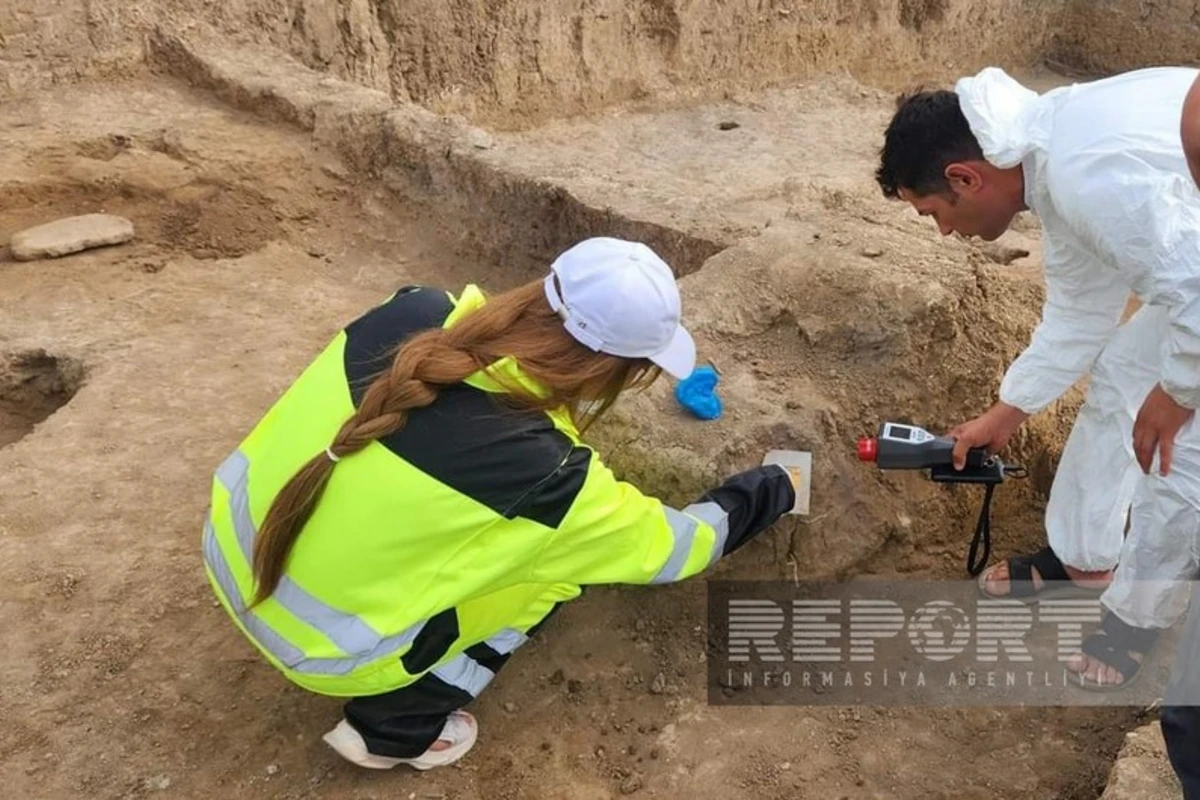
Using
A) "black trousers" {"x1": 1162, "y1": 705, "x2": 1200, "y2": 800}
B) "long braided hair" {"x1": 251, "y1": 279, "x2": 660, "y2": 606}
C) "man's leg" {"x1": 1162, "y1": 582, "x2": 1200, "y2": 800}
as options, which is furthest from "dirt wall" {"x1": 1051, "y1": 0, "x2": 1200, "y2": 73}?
"long braided hair" {"x1": 251, "y1": 279, "x2": 660, "y2": 606}

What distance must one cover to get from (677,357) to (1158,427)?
109 cm

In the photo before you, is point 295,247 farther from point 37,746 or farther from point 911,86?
point 911,86

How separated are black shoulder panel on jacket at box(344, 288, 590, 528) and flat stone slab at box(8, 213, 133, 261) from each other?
137 inches

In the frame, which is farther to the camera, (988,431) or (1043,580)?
(1043,580)

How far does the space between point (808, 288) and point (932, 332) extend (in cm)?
40

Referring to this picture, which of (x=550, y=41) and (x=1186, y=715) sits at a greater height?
(x=1186, y=715)

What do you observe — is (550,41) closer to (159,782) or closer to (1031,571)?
(1031,571)

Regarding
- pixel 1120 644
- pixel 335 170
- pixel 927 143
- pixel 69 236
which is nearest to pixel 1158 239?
pixel 927 143

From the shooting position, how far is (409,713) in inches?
103

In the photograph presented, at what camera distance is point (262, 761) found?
2.73 meters

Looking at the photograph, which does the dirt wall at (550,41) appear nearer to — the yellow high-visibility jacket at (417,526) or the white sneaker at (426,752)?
the yellow high-visibility jacket at (417,526)

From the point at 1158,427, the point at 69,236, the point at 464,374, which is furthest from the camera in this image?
the point at 69,236

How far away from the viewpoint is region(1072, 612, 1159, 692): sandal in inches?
116

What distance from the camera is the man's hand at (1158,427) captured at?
2.47 m
